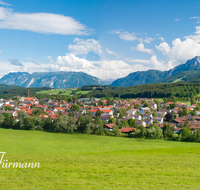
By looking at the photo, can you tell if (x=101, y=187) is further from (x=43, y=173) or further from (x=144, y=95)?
(x=144, y=95)

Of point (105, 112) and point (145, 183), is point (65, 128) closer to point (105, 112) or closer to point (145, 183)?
point (105, 112)

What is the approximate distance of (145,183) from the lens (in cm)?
1112

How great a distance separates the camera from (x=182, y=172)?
13.9m

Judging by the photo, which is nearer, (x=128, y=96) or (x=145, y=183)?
(x=145, y=183)

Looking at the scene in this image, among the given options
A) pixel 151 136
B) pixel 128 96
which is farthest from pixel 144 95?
pixel 151 136

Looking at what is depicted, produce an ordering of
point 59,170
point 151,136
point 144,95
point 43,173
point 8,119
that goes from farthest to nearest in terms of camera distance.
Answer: point 144,95
point 8,119
point 151,136
point 59,170
point 43,173

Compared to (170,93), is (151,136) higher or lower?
lower

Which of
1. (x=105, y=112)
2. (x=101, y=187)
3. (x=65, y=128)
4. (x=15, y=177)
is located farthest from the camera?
(x=105, y=112)

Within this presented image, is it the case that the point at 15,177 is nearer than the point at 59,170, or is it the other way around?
the point at 15,177

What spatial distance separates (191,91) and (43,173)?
15097 centimetres

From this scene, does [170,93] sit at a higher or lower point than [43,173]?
higher

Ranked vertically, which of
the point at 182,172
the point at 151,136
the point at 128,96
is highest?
the point at 128,96

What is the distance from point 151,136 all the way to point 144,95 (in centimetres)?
12341

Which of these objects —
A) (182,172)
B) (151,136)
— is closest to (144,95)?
(151,136)
